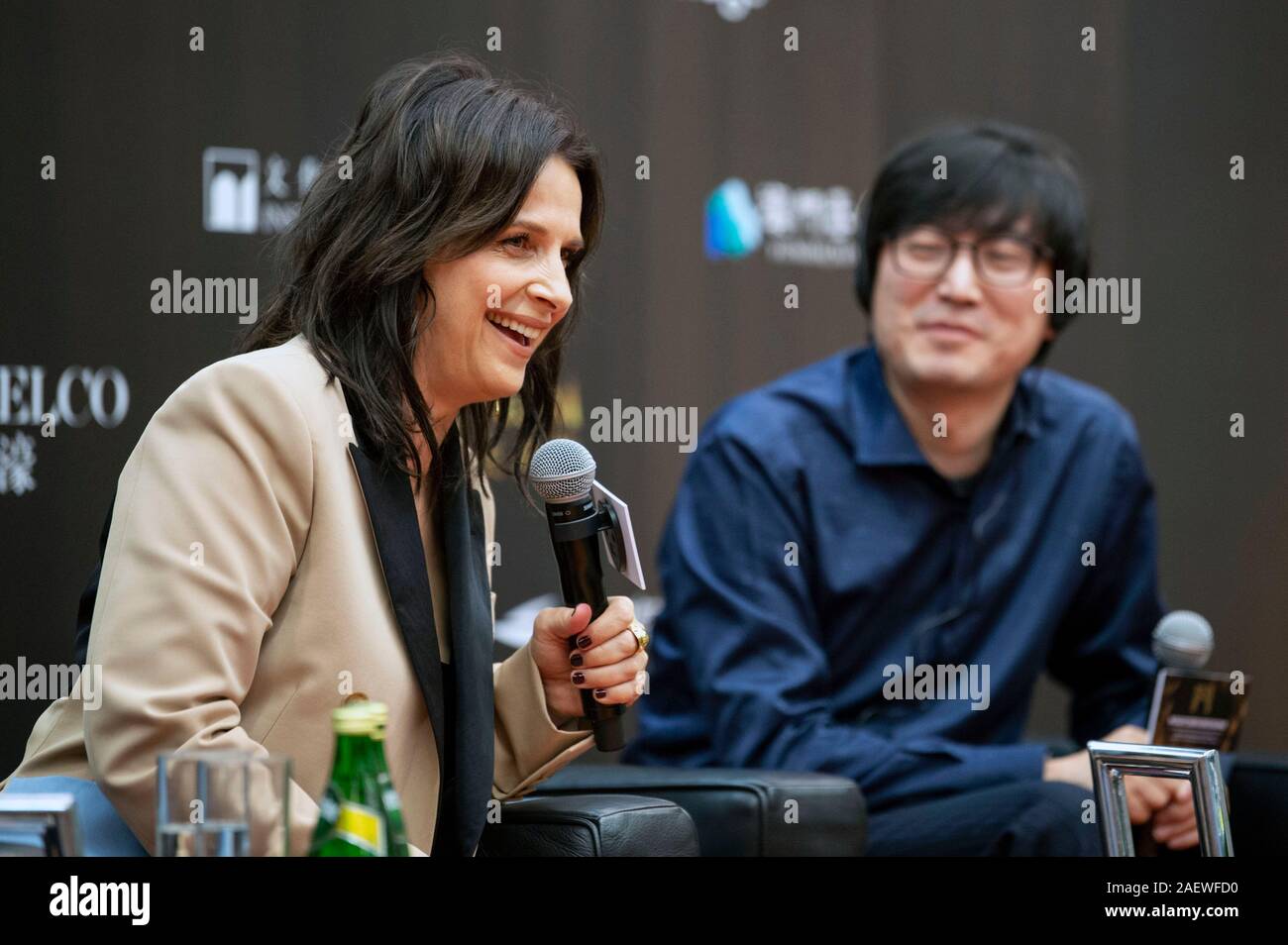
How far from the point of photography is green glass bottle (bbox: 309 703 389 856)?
3.41 feet

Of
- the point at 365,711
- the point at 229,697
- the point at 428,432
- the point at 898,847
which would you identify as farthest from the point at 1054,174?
the point at 365,711

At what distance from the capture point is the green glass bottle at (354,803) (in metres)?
1.04

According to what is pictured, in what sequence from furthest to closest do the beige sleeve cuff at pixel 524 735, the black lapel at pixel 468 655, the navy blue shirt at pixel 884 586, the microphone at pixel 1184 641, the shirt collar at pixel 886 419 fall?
1. the shirt collar at pixel 886 419
2. the navy blue shirt at pixel 884 586
3. the microphone at pixel 1184 641
4. the beige sleeve cuff at pixel 524 735
5. the black lapel at pixel 468 655

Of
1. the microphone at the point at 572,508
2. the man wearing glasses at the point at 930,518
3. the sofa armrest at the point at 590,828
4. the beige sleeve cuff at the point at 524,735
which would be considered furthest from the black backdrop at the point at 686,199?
the microphone at the point at 572,508

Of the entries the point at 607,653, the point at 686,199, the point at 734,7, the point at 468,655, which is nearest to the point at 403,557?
the point at 468,655

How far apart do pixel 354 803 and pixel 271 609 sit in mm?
642

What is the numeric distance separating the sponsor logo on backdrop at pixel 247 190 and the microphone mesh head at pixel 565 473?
1.47m

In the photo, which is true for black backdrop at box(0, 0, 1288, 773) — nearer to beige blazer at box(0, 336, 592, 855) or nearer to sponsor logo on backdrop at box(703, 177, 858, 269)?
sponsor logo on backdrop at box(703, 177, 858, 269)

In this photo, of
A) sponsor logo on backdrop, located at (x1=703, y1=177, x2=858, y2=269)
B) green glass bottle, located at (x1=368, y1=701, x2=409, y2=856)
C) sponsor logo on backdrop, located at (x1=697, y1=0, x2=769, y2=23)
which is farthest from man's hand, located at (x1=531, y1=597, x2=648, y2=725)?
sponsor logo on backdrop, located at (x1=697, y1=0, x2=769, y2=23)

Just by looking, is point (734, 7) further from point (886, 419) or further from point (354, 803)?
point (354, 803)

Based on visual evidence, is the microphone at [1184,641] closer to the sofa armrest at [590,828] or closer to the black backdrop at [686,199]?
the sofa armrest at [590,828]

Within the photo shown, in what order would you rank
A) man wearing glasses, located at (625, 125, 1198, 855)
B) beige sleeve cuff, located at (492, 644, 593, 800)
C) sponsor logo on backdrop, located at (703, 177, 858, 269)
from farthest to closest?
sponsor logo on backdrop, located at (703, 177, 858, 269), man wearing glasses, located at (625, 125, 1198, 855), beige sleeve cuff, located at (492, 644, 593, 800)

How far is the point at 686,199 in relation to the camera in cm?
349
